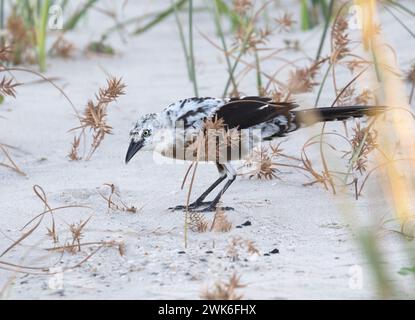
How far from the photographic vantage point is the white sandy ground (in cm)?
350

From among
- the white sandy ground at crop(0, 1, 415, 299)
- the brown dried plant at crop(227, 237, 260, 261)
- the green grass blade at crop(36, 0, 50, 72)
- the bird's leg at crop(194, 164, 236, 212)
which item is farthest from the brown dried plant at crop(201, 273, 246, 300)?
the green grass blade at crop(36, 0, 50, 72)

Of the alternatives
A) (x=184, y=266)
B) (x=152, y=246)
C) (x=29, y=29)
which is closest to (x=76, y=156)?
(x=152, y=246)

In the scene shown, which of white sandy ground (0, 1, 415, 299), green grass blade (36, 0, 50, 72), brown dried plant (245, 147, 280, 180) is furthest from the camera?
green grass blade (36, 0, 50, 72)

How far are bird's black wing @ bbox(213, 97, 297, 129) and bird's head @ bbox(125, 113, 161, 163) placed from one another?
0.32m

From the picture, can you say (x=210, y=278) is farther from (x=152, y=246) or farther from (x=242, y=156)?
(x=242, y=156)

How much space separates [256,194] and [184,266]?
111 centimetres

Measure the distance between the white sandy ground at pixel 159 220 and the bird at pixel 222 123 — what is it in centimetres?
13

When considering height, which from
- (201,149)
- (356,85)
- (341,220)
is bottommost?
(341,220)

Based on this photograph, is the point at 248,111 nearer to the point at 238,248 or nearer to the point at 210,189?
the point at 210,189

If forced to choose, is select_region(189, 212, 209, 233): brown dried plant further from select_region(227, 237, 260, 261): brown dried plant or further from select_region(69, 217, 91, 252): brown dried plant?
select_region(69, 217, 91, 252): brown dried plant

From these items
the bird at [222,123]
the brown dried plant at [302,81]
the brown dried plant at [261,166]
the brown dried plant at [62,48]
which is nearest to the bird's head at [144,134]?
the bird at [222,123]

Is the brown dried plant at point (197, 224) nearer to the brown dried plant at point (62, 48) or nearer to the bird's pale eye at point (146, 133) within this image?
the bird's pale eye at point (146, 133)

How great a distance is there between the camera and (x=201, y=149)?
176 inches

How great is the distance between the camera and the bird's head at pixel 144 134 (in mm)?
4762
